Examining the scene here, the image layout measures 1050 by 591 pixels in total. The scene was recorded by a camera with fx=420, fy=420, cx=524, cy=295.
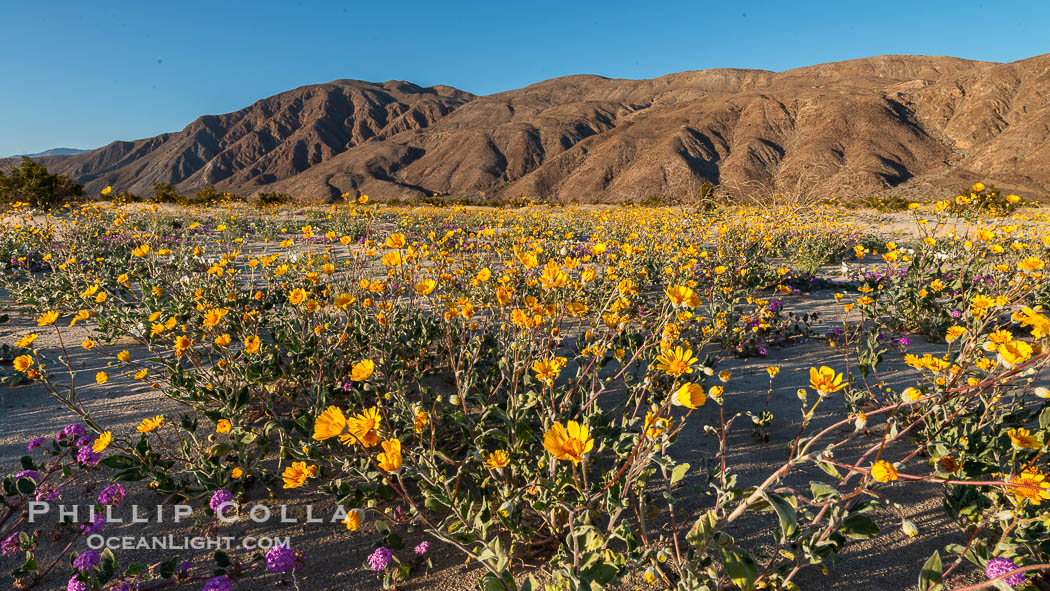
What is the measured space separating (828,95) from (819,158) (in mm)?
19243

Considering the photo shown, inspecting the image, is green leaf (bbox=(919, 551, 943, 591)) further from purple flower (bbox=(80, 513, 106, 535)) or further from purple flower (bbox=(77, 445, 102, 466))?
purple flower (bbox=(77, 445, 102, 466))

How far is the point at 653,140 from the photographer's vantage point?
58.6 metres

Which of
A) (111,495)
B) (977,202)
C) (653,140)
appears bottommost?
(111,495)

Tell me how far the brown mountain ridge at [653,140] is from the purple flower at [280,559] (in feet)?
23.7

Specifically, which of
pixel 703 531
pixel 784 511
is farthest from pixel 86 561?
pixel 784 511

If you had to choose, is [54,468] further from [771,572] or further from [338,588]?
[771,572]

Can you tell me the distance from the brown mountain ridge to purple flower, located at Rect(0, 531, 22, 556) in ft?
26.0

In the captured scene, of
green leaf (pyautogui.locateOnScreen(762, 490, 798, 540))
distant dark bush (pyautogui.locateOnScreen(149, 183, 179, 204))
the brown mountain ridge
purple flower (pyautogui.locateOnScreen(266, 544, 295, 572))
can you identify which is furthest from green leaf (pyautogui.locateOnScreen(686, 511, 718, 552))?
distant dark bush (pyautogui.locateOnScreen(149, 183, 179, 204))

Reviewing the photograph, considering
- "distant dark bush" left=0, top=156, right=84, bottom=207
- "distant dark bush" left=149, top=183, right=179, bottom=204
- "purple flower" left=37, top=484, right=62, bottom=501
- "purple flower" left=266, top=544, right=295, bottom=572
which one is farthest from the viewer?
"distant dark bush" left=149, top=183, right=179, bottom=204

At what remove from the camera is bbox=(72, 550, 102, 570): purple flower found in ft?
5.40

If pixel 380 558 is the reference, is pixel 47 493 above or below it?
above

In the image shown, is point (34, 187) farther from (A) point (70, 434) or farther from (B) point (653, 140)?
(B) point (653, 140)

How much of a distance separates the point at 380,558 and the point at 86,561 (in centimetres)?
114

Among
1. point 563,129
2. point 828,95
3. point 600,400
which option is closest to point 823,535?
point 600,400
